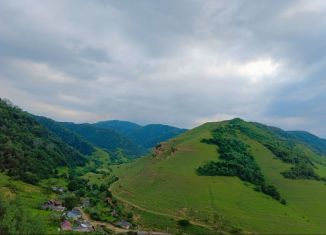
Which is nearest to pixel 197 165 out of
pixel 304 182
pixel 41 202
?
pixel 304 182

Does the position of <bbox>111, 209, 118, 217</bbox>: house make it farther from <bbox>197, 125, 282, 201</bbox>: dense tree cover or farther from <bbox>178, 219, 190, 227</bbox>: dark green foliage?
<bbox>197, 125, 282, 201</bbox>: dense tree cover

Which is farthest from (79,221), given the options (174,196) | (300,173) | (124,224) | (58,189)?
(300,173)

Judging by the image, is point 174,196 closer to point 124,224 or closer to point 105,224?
point 124,224

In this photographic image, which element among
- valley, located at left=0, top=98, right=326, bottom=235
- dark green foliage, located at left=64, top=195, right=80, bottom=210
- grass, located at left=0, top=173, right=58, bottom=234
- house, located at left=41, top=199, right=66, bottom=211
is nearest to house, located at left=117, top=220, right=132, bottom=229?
valley, located at left=0, top=98, right=326, bottom=235


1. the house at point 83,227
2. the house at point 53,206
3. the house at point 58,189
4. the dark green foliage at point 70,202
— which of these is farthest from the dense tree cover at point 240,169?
the house at point 83,227

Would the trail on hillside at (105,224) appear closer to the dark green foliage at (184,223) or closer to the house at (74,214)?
the house at (74,214)
